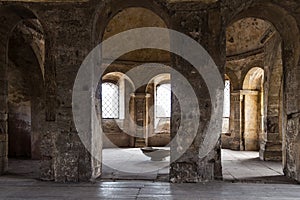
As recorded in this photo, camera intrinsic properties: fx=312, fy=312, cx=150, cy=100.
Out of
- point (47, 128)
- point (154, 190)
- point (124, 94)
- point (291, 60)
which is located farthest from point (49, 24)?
point (124, 94)

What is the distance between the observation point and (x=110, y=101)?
14.6m

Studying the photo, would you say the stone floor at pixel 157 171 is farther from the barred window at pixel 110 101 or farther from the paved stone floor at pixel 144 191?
the barred window at pixel 110 101

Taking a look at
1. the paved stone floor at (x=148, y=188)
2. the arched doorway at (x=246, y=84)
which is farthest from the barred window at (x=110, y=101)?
the paved stone floor at (x=148, y=188)

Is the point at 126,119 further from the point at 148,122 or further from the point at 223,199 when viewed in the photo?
the point at 223,199

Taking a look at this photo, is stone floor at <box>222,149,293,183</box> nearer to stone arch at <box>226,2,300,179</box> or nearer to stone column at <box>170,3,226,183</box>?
stone arch at <box>226,2,300,179</box>

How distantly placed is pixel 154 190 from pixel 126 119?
907 centimetres

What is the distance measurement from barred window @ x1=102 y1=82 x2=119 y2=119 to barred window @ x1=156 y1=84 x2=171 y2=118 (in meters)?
1.95

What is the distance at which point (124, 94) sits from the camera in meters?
14.3

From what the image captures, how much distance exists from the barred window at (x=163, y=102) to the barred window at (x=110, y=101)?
6.39 ft

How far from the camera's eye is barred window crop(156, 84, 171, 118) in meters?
14.9

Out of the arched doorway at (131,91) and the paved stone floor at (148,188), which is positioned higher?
the arched doorway at (131,91)

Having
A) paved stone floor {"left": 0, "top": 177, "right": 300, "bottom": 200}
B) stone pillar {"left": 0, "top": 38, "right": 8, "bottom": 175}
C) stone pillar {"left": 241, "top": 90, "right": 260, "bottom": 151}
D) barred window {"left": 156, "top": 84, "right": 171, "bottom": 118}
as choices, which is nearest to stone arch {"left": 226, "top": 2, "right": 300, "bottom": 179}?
paved stone floor {"left": 0, "top": 177, "right": 300, "bottom": 200}

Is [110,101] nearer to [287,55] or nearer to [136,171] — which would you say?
[136,171]

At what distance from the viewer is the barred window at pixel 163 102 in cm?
1488
